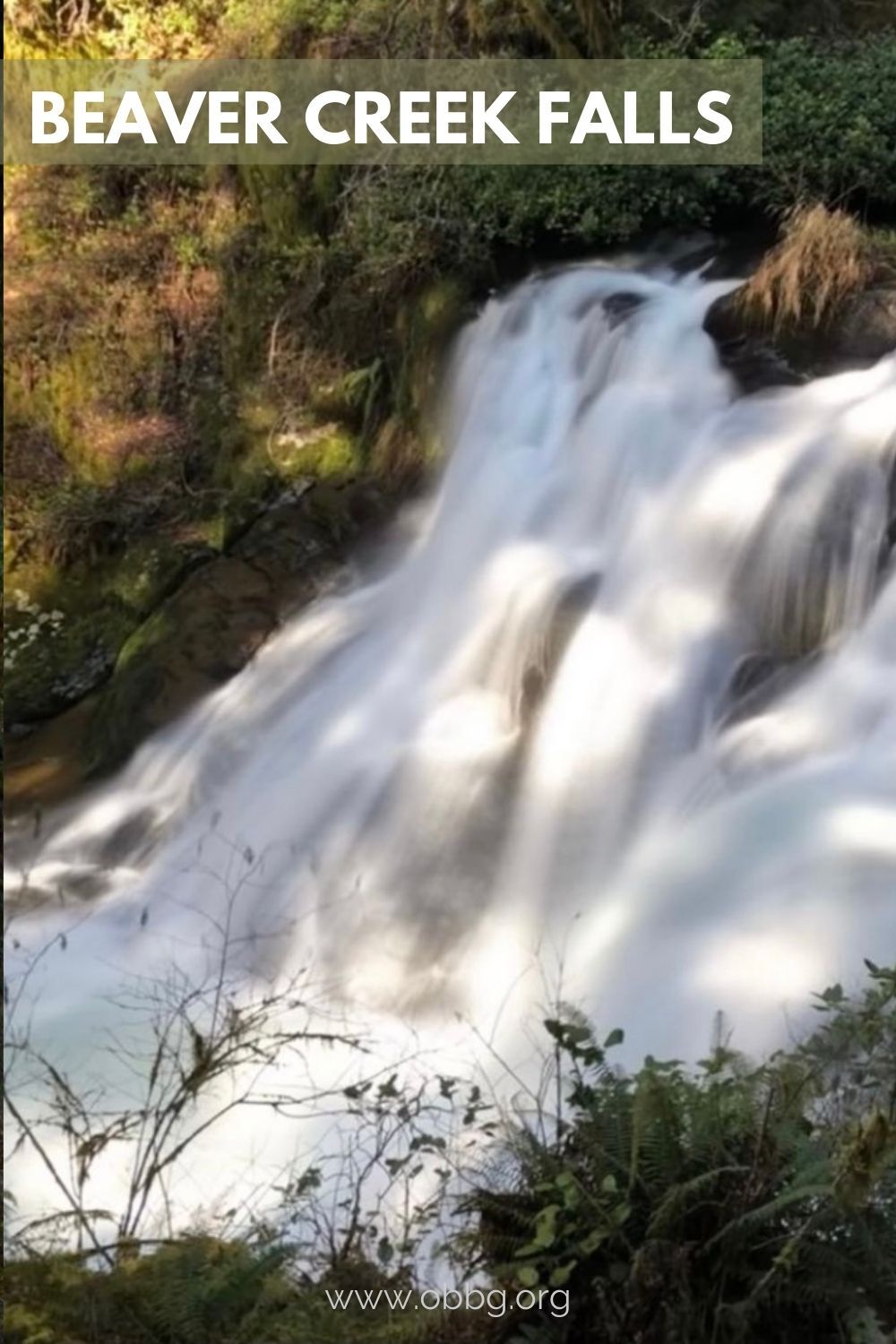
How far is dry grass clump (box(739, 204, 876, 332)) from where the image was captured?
6883 millimetres

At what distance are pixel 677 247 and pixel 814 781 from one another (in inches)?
171

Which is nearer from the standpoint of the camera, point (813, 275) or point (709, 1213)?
point (709, 1213)

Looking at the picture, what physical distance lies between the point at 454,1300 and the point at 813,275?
559cm

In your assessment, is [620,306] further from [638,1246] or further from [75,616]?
[638,1246]

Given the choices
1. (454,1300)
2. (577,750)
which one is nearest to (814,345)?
(577,750)

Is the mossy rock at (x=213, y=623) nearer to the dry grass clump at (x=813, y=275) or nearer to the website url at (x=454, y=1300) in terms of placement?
the dry grass clump at (x=813, y=275)

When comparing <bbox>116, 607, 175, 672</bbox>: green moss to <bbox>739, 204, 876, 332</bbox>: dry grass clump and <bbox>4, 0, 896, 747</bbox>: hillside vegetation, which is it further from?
<bbox>739, 204, 876, 332</bbox>: dry grass clump

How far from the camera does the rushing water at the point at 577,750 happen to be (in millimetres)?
4906

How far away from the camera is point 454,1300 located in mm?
2855

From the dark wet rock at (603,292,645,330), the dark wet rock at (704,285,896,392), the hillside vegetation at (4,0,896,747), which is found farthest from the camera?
the hillside vegetation at (4,0,896,747)

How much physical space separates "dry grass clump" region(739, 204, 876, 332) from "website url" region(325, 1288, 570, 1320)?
5.37 m

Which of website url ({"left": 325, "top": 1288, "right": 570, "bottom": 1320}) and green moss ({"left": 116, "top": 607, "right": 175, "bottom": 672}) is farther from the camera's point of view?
green moss ({"left": 116, "top": 607, "right": 175, "bottom": 672})

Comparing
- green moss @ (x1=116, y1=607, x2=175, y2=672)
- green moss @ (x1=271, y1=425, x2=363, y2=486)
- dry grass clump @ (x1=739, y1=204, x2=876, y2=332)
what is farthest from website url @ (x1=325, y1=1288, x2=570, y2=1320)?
green moss @ (x1=271, y1=425, x2=363, y2=486)

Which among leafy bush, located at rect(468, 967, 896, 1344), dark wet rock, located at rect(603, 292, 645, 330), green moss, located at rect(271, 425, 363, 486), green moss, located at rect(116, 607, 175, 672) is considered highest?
dark wet rock, located at rect(603, 292, 645, 330)
